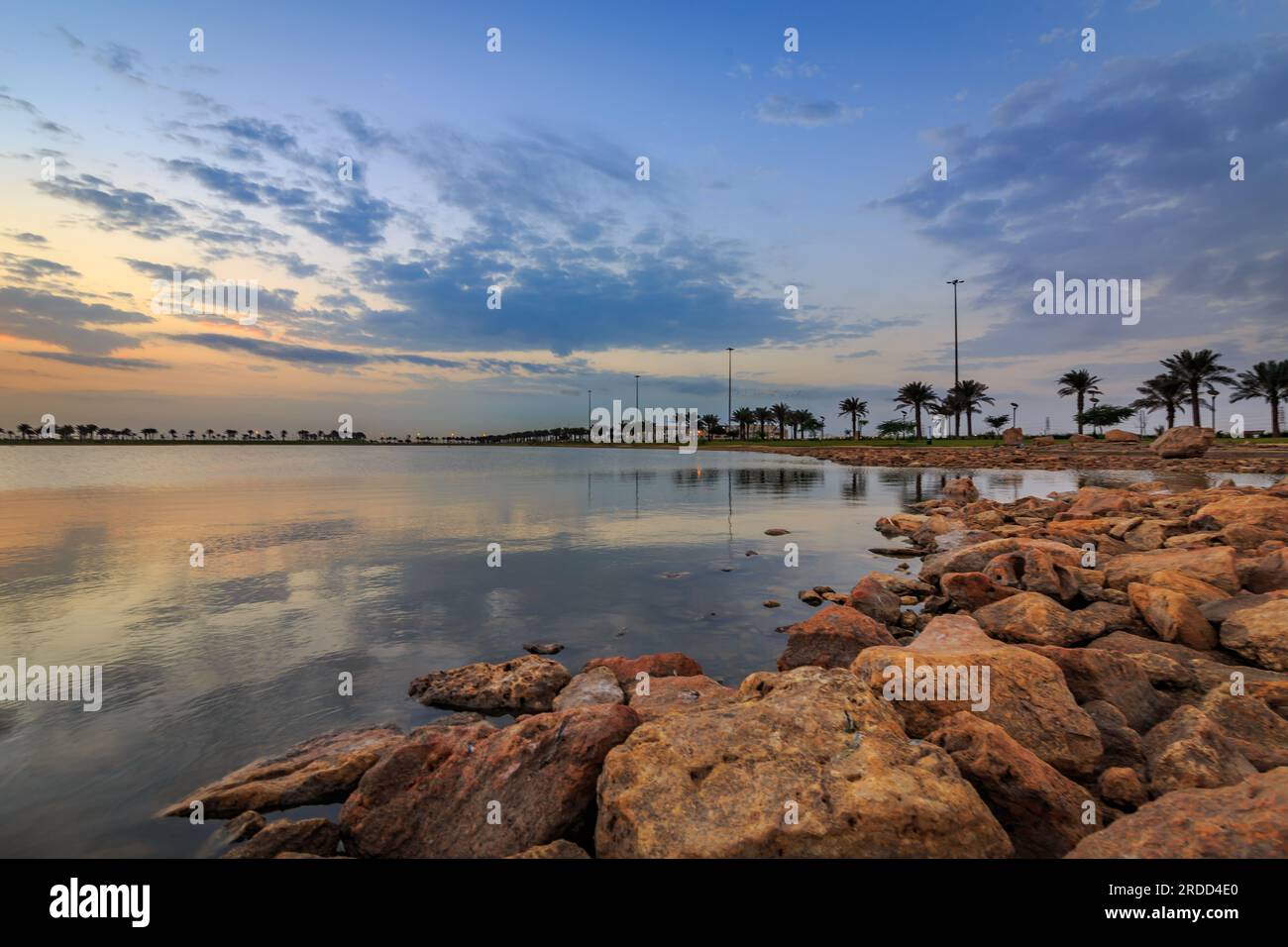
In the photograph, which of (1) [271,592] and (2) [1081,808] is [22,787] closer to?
(1) [271,592]

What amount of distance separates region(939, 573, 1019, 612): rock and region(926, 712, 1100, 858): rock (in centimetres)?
647

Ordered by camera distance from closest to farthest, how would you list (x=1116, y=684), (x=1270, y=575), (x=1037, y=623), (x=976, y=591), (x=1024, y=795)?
(x=1024, y=795)
(x=1116, y=684)
(x=1037, y=623)
(x=1270, y=575)
(x=976, y=591)

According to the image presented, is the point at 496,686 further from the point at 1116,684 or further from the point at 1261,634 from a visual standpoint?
the point at 1261,634

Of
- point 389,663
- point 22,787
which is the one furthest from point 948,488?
point 22,787

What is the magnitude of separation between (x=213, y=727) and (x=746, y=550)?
13.4m

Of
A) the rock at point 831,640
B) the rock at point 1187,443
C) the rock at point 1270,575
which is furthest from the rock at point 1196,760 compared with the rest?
the rock at point 1187,443

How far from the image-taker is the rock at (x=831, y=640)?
8.09 metres

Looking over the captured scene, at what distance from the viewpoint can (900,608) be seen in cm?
1062

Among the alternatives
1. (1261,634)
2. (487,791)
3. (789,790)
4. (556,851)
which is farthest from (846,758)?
(1261,634)

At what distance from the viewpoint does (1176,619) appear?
8.21 meters

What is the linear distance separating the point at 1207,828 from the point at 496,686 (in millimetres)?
6953

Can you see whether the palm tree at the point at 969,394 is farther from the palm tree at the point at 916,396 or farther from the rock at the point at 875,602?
the rock at the point at 875,602

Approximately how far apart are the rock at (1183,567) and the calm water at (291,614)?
203 inches
